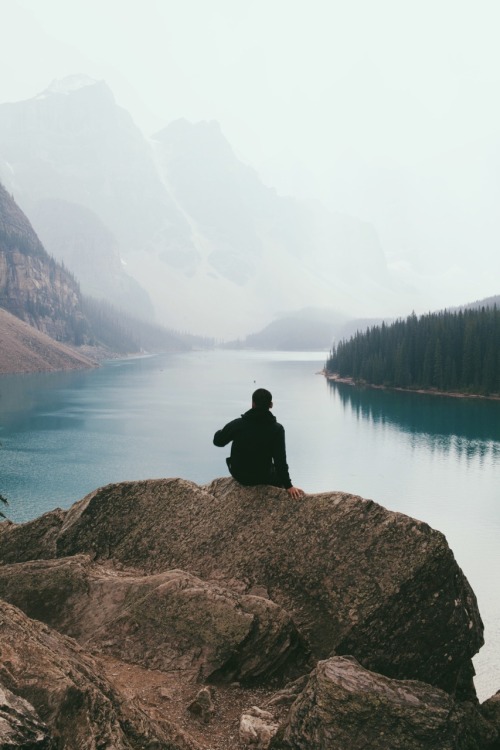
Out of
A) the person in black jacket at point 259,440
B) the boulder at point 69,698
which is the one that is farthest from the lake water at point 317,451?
the boulder at point 69,698

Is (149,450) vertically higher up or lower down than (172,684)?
lower down


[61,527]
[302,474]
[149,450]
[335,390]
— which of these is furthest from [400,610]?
[335,390]

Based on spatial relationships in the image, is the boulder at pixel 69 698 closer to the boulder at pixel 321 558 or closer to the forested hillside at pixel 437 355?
the boulder at pixel 321 558

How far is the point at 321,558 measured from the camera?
403 inches

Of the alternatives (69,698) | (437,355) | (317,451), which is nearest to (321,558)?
(69,698)

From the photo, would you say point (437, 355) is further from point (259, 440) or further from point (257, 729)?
point (257, 729)

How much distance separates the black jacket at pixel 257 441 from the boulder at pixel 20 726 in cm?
580

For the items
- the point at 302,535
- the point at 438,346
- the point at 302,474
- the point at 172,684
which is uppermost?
the point at 438,346

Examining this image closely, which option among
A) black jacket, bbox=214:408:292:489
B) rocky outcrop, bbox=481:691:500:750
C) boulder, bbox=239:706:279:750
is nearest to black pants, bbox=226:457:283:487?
black jacket, bbox=214:408:292:489

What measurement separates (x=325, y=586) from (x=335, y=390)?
15331 centimetres

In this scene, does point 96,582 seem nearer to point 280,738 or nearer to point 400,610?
point 280,738

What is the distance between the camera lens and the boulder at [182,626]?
8.85 metres

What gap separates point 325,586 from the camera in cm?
1003

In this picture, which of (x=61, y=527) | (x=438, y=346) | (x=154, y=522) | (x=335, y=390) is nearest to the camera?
(x=154, y=522)
